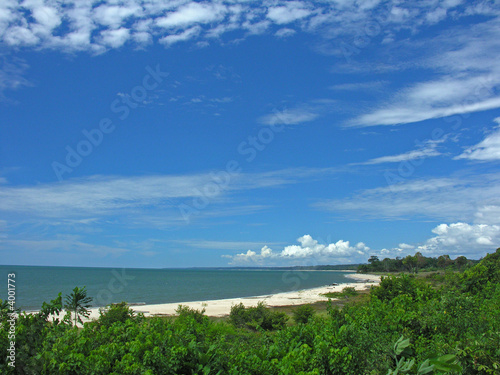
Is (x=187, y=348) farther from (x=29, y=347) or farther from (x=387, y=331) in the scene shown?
(x=387, y=331)

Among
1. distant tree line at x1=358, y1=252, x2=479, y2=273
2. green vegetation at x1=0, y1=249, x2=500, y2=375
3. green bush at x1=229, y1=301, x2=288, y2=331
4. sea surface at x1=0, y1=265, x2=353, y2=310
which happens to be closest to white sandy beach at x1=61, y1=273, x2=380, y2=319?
sea surface at x1=0, y1=265, x2=353, y2=310

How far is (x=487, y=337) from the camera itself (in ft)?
22.1

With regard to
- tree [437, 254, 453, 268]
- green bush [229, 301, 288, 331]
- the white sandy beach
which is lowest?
the white sandy beach

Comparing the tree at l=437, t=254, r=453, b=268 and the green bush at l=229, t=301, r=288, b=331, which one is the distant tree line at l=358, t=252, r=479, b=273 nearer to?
the tree at l=437, t=254, r=453, b=268

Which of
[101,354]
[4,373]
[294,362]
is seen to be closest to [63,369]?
[101,354]

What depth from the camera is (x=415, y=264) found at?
4537 inches

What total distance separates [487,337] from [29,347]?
7.64m

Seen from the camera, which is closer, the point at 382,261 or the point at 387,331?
the point at 387,331

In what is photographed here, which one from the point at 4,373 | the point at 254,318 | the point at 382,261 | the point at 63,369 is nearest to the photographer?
the point at 63,369

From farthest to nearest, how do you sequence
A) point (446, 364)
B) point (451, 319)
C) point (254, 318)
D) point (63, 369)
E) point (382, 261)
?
point (382, 261) < point (254, 318) < point (451, 319) < point (63, 369) < point (446, 364)

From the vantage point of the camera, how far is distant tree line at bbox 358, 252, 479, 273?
103m
